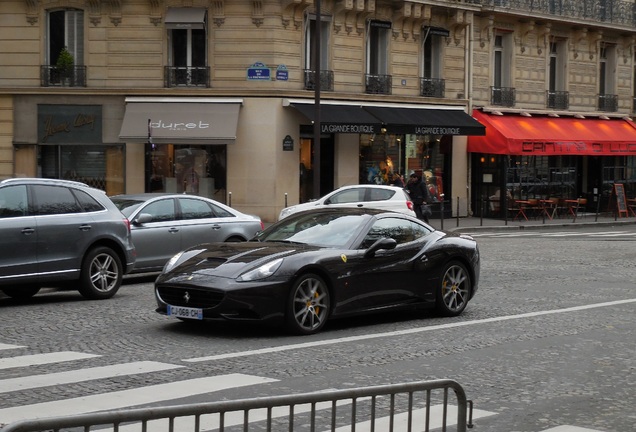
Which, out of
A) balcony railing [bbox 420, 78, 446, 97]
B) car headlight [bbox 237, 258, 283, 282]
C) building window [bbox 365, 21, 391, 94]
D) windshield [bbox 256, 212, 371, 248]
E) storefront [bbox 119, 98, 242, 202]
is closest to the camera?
car headlight [bbox 237, 258, 283, 282]

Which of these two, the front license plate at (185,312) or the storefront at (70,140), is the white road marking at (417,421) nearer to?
the front license plate at (185,312)

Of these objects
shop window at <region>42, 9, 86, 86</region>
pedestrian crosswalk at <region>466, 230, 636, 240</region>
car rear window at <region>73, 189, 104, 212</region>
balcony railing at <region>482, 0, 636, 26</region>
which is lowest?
pedestrian crosswalk at <region>466, 230, 636, 240</region>

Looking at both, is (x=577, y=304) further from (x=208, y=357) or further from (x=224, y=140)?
(x=224, y=140)

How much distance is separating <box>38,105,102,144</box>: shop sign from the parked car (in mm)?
16318

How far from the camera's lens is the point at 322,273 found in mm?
12141

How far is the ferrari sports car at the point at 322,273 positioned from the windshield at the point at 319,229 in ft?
0.04

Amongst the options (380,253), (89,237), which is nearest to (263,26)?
(89,237)

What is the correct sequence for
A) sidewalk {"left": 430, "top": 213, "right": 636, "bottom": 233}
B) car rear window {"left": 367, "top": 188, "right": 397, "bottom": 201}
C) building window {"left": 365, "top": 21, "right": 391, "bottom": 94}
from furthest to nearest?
building window {"left": 365, "top": 21, "right": 391, "bottom": 94} < sidewalk {"left": 430, "top": 213, "right": 636, "bottom": 233} < car rear window {"left": 367, "top": 188, "right": 397, "bottom": 201}

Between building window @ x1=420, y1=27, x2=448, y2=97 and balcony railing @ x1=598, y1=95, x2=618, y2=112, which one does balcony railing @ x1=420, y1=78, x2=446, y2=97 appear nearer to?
building window @ x1=420, y1=27, x2=448, y2=97

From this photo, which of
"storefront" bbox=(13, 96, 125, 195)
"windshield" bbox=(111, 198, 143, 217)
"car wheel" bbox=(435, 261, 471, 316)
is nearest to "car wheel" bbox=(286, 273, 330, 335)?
"car wheel" bbox=(435, 261, 471, 316)

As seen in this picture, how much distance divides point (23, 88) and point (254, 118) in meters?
7.07

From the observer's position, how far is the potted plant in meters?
34.4

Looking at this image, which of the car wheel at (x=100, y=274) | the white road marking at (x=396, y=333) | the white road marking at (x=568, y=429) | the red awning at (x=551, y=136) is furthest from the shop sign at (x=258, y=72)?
the white road marking at (x=568, y=429)

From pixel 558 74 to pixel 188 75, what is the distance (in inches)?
670
